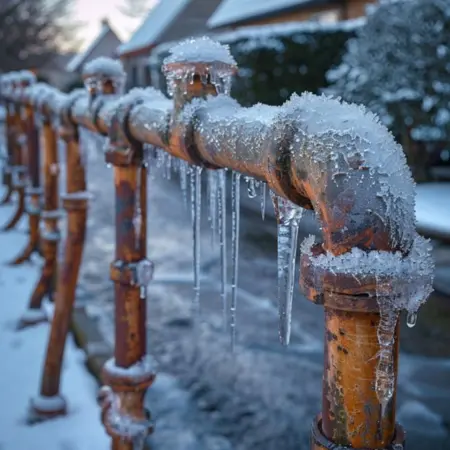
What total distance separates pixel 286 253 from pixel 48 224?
333 cm

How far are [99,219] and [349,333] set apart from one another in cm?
812

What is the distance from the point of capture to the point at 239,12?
15.3 m

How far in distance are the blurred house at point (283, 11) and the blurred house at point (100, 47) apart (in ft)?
67.2

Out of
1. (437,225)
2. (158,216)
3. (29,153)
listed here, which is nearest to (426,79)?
(437,225)

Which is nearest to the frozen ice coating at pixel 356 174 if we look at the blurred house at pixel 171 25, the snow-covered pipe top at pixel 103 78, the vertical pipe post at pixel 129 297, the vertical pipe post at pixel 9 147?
the vertical pipe post at pixel 129 297

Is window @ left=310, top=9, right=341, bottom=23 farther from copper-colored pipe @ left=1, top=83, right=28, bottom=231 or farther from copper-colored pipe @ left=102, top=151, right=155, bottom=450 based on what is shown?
copper-colored pipe @ left=102, top=151, right=155, bottom=450

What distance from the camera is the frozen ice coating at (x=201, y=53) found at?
1.55 meters

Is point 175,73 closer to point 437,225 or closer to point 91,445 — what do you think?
point 91,445

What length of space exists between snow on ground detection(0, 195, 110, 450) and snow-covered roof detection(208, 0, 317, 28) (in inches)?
367

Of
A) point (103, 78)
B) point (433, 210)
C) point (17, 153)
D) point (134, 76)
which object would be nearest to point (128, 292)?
point (103, 78)

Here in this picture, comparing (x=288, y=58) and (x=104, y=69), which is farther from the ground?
(x=288, y=58)

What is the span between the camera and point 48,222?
4.21 meters

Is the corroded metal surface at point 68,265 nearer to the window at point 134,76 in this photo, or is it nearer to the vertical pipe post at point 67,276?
the vertical pipe post at point 67,276

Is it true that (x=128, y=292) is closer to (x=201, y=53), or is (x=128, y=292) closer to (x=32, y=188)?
(x=201, y=53)
